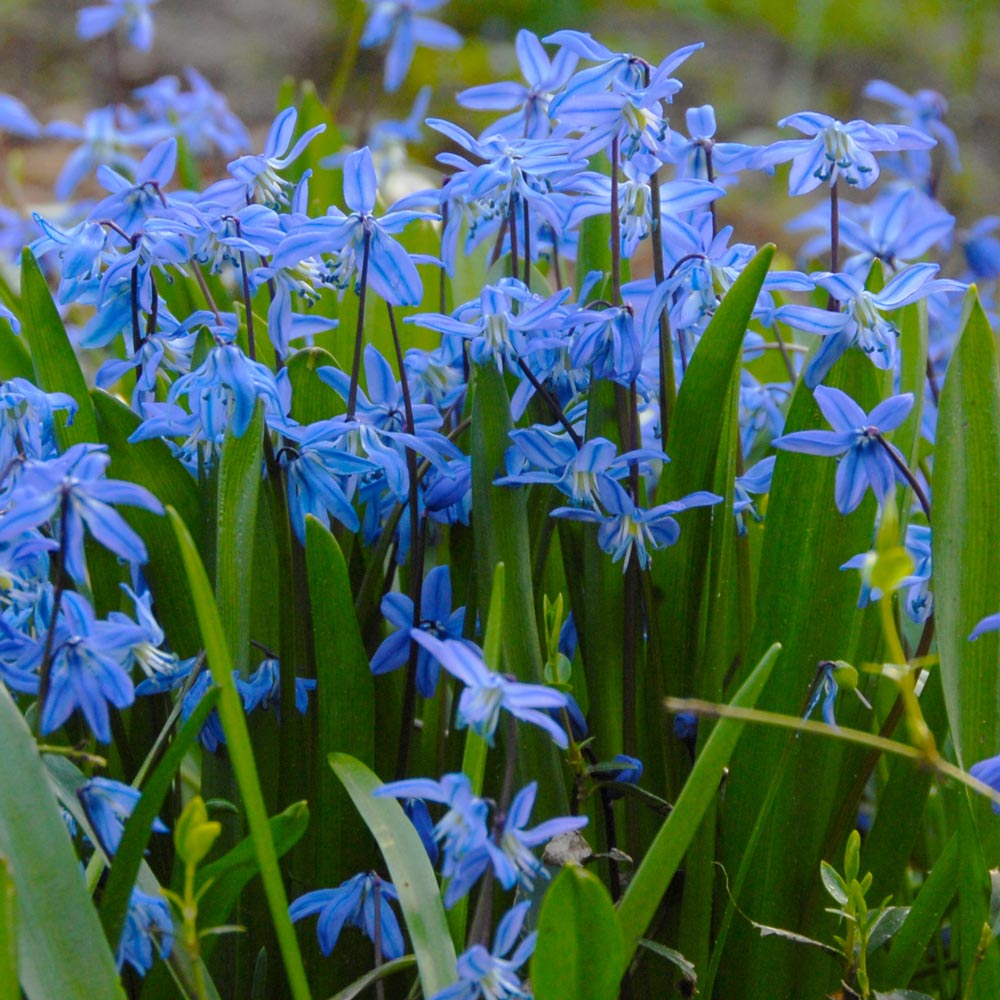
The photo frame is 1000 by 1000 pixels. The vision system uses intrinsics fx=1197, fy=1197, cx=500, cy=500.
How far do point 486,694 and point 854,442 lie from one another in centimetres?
35

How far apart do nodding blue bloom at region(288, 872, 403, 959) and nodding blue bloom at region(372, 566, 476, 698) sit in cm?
16

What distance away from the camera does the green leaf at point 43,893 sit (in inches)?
26.9

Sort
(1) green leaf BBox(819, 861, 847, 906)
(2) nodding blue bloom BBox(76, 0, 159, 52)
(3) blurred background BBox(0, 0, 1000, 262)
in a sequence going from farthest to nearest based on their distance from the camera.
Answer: (3) blurred background BBox(0, 0, 1000, 262) < (2) nodding blue bloom BBox(76, 0, 159, 52) < (1) green leaf BBox(819, 861, 847, 906)

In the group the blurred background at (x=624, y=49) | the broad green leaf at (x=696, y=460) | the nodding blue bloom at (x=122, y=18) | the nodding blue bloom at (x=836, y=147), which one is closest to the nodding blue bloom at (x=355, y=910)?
the broad green leaf at (x=696, y=460)

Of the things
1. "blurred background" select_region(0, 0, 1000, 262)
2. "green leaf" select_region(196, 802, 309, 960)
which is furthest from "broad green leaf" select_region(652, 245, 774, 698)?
"blurred background" select_region(0, 0, 1000, 262)

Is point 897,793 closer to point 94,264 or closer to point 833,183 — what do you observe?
point 833,183

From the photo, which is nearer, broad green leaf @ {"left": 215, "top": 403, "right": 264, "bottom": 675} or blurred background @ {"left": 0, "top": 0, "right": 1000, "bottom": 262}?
broad green leaf @ {"left": 215, "top": 403, "right": 264, "bottom": 675}

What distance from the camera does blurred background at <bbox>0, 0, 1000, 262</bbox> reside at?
4113mm

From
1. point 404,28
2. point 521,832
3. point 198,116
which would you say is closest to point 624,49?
point 404,28

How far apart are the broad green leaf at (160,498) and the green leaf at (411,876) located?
21 cm

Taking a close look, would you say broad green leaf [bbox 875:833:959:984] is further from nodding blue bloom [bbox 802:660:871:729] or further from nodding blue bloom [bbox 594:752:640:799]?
nodding blue bloom [bbox 594:752:640:799]

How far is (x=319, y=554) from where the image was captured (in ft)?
2.70

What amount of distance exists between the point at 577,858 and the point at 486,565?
213mm

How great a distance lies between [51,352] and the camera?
3.15 feet
